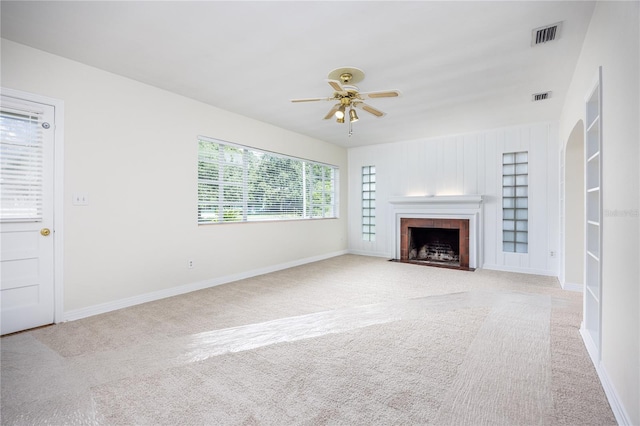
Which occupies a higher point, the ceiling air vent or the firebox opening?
the ceiling air vent

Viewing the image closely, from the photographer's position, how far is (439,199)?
20.0 ft

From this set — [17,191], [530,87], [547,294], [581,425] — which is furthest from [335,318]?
[530,87]

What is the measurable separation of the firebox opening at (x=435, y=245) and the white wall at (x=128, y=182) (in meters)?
3.72

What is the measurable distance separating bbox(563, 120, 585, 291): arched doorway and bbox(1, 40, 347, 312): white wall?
466cm

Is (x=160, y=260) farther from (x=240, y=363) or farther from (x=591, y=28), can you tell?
(x=591, y=28)

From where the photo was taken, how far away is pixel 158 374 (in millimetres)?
2105

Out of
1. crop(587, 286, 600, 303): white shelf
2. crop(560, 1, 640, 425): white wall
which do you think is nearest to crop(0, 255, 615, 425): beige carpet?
crop(560, 1, 640, 425): white wall

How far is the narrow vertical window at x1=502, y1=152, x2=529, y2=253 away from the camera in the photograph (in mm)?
5508

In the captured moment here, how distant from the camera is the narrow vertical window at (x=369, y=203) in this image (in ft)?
24.0

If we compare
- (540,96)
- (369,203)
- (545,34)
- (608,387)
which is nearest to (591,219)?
(608,387)

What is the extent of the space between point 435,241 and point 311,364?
16.8 ft

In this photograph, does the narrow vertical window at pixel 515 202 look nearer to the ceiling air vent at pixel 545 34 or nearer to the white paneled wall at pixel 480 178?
the white paneled wall at pixel 480 178

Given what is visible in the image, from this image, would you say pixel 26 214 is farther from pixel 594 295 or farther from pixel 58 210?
pixel 594 295

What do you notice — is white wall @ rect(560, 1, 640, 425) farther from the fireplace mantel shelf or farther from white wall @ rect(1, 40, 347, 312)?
white wall @ rect(1, 40, 347, 312)
